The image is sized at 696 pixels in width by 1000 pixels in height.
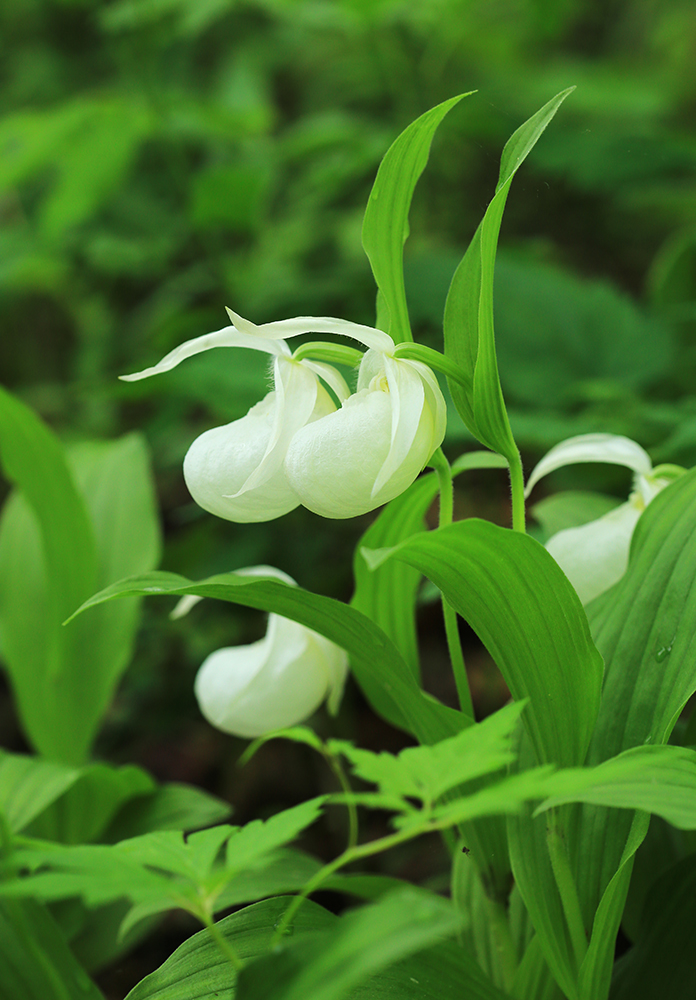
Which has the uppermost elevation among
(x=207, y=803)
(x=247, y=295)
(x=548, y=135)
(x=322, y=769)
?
(x=548, y=135)

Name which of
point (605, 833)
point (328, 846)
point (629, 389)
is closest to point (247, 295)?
point (629, 389)

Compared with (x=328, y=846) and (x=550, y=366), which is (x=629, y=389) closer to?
(x=550, y=366)

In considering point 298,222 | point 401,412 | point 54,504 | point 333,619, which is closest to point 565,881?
point 333,619

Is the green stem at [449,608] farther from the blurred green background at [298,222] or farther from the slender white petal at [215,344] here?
the blurred green background at [298,222]

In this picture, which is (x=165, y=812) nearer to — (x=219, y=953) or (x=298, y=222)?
(x=219, y=953)

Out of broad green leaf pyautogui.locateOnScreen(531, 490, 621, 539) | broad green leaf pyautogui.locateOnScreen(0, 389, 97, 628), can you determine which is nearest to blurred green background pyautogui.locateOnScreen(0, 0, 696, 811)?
broad green leaf pyautogui.locateOnScreen(531, 490, 621, 539)

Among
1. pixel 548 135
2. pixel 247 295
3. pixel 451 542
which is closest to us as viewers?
pixel 451 542
